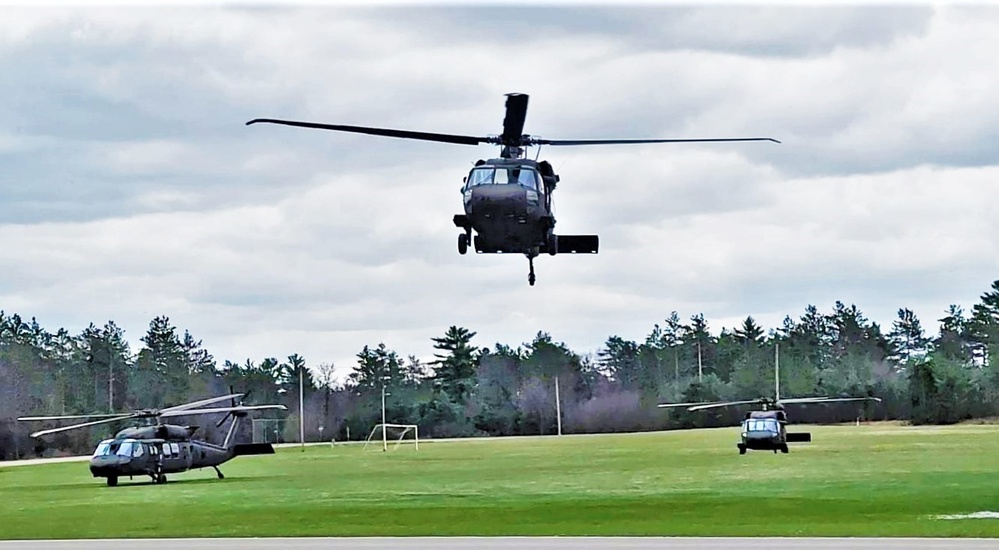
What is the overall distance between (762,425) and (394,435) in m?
34.9

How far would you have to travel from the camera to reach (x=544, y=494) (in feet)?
139

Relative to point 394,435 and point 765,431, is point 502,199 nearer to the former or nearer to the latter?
point 765,431

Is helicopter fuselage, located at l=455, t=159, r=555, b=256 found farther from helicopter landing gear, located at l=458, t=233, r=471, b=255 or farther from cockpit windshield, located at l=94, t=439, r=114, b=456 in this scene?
cockpit windshield, located at l=94, t=439, r=114, b=456

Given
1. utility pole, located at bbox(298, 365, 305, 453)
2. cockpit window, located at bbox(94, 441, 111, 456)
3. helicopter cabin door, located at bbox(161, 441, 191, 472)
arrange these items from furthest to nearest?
utility pole, located at bbox(298, 365, 305, 453) < helicopter cabin door, located at bbox(161, 441, 191, 472) < cockpit window, located at bbox(94, 441, 111, 456)

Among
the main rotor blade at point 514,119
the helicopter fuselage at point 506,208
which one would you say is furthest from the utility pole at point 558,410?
the helicopter fuselage at point 506,208

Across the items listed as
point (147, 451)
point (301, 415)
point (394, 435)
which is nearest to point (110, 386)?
point (301, 415)

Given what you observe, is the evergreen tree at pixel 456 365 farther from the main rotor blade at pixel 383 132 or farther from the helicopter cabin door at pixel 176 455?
the main rotor blade at pixel 383 132

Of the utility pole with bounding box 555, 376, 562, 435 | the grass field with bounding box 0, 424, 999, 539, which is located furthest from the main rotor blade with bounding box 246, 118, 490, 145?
the utility pole with bounding box 555, 376, 562, 435

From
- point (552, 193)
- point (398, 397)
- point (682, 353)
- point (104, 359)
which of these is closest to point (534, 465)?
point (398, 397)

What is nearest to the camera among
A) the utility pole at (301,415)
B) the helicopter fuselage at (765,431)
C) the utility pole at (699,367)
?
the helicopter fuselage at (765,431)

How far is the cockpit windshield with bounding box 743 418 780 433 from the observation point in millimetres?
56625

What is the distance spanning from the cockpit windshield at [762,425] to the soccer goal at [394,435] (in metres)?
25.0

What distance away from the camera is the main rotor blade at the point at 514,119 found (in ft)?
69.5

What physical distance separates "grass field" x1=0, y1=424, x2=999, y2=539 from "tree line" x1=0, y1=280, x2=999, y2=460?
1616cm
